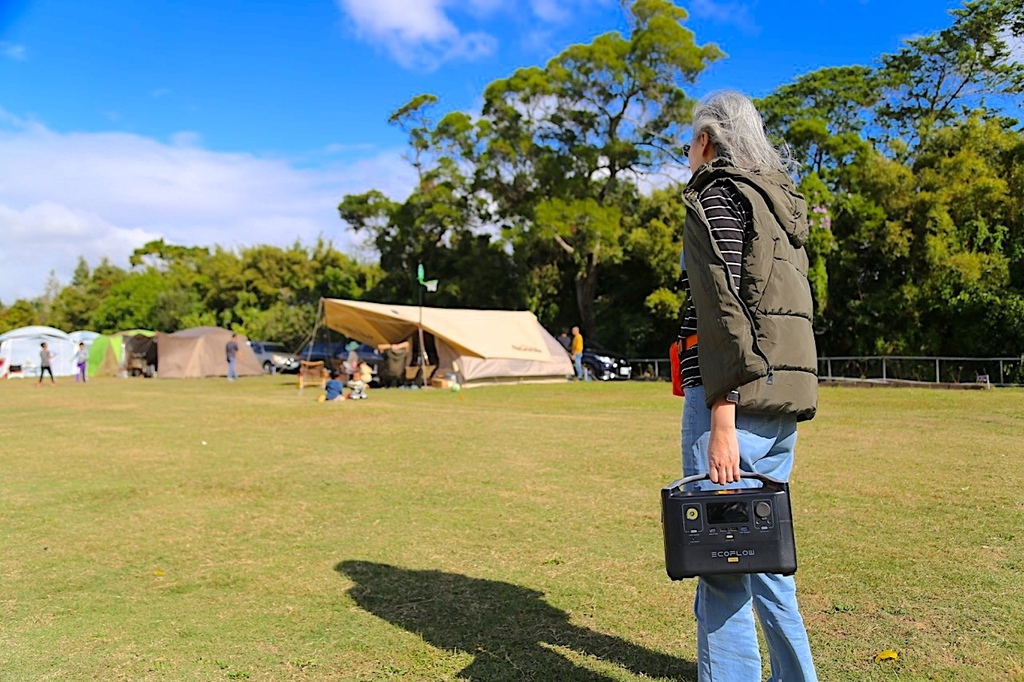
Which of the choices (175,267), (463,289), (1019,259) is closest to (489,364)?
(463,289)

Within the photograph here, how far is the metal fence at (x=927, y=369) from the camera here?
18219 millimetres

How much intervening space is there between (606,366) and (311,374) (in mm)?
9214

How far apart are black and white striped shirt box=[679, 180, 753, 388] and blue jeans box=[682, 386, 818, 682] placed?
19 cm

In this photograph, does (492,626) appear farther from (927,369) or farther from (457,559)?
(927,369)

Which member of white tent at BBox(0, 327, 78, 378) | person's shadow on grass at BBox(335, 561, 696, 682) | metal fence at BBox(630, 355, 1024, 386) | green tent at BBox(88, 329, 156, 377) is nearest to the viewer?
person's shadow on grass at BBox(335, 561, 696, 682)

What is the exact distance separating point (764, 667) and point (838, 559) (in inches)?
58.7

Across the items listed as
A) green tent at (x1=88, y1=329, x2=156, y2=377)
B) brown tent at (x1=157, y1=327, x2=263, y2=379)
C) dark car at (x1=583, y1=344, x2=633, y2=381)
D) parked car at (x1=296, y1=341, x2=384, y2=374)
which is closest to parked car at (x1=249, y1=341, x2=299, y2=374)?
parked car at (x1=296, y1=341, x2=384, y2=374)

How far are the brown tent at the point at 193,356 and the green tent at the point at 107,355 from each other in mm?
3628

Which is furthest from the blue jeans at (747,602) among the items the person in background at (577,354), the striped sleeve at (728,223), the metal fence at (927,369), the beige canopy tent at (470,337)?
the person in background at (577,354)

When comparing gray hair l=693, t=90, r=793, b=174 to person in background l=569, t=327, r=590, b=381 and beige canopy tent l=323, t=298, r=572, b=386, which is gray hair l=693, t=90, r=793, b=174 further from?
person in background l=569, t=327, r=590, b=381

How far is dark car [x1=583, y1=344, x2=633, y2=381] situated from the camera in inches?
1016

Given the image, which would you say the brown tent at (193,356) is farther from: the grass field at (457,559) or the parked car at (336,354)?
the grass field at (457,559)

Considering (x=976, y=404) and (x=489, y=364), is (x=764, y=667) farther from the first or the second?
(x=489, y=364)

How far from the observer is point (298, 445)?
9547 mm
